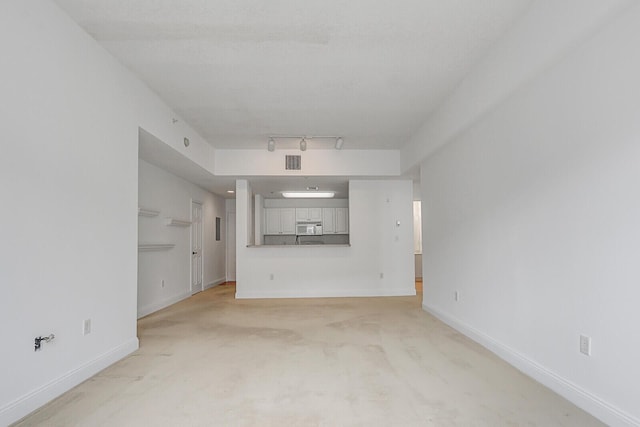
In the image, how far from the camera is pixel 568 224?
2373mm

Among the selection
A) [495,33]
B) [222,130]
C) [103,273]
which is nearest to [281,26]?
[495,33]

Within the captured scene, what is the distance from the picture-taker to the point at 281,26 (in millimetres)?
2709

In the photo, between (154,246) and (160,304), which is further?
(160,304)

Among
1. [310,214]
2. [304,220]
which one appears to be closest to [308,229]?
[304,220]

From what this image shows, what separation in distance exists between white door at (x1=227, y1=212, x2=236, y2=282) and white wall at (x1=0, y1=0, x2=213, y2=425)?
239 inches

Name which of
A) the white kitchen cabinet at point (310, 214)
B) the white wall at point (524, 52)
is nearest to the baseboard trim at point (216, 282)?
the white kitchen cabinet at point (310, 214)

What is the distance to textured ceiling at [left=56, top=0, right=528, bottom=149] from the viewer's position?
2514 millimetres

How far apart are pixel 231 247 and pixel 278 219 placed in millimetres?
1491

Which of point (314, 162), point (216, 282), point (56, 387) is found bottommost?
point (216, 282)

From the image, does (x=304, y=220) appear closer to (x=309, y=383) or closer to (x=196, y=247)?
(x=196, y=247)

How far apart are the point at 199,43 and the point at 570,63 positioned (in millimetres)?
2696

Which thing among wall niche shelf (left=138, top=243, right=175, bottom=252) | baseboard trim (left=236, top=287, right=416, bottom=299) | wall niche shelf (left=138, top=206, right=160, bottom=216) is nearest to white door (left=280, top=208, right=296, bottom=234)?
baseboard trim (left=236, top=287, right=416, bottom=299)

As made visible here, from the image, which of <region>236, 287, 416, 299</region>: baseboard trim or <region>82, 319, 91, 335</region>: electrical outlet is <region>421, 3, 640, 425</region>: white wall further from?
<region>82, 319, 91, 335</region>: electrical outlet

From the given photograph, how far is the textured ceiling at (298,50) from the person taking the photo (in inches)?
99.0
